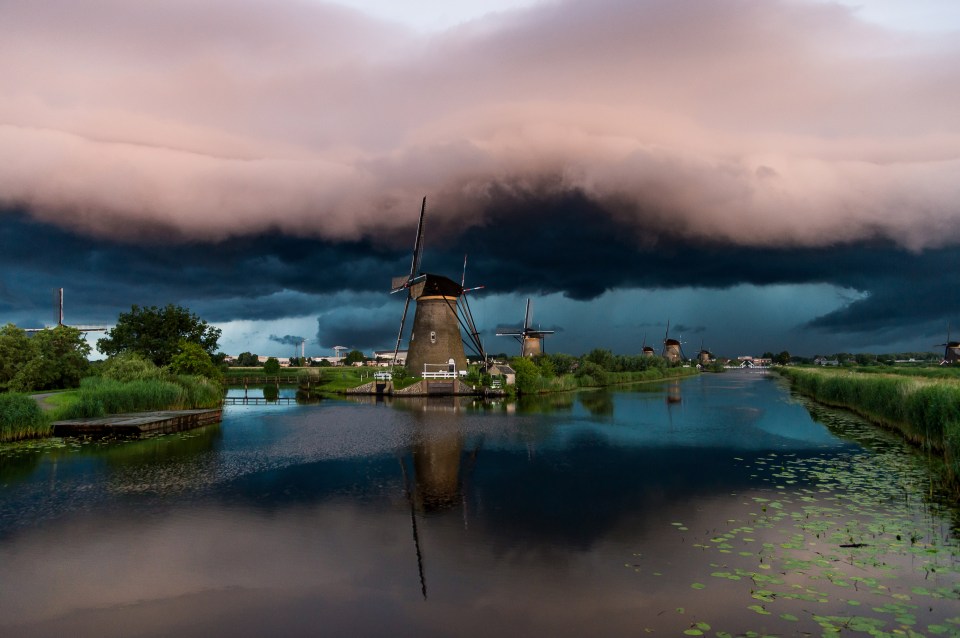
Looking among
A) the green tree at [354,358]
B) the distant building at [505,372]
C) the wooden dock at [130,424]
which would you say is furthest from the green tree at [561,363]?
the green tree at [354,358]

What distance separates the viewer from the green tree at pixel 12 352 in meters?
33.4

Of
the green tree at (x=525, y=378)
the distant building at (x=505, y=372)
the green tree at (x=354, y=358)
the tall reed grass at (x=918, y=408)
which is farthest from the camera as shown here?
the green tree at (x=354, y=358)

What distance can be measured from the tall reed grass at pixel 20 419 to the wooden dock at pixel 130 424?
992 millimetres

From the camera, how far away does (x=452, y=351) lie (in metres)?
58.8

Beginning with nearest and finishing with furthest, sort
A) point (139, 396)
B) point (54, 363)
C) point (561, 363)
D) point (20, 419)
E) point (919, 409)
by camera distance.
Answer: point (919, 409) → point (20, 419) → point (139, 396) → point (54, 363) → point (561, 363)

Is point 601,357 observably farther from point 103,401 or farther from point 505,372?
point 103,401

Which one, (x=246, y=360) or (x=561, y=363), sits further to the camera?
(x=246, y=360)

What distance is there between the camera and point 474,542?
1176 centimetres

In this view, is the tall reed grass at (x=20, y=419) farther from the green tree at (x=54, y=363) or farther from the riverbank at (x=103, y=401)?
the green tree at (x=54, y=363)

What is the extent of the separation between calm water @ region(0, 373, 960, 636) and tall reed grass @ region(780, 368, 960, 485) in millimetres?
1167

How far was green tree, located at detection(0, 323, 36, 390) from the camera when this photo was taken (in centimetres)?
3341

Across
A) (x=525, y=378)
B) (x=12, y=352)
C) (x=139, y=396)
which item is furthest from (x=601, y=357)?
(x=12, y=352)

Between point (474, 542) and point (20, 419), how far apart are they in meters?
22.7

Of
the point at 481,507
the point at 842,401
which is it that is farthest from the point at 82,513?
the point at 842,401
